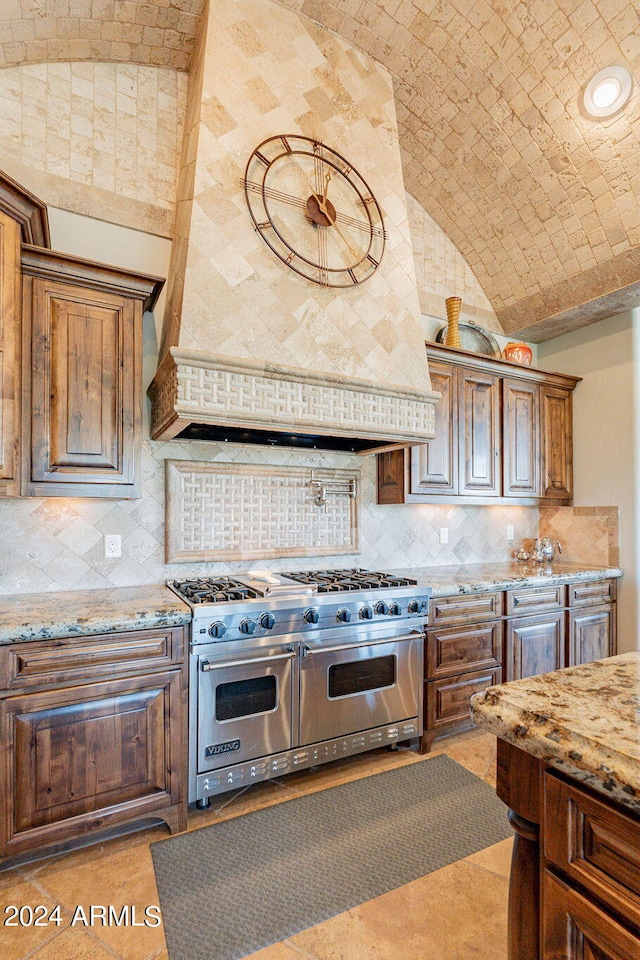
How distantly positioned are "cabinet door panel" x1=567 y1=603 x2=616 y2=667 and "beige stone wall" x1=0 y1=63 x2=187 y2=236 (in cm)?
388

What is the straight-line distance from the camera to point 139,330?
8.18 feet

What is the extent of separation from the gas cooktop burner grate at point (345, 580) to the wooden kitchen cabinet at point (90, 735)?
88cm

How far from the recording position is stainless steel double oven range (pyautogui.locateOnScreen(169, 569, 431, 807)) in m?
2.25

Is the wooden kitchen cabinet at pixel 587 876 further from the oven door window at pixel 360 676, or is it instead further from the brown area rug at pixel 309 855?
the oven door window at pixel 360 676

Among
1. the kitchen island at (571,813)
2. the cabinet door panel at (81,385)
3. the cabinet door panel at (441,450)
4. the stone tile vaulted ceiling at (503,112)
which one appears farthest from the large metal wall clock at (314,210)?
the kitchen island at (571,813)

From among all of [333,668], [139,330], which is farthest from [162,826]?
[139,330]

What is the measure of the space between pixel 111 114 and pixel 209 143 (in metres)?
0.90

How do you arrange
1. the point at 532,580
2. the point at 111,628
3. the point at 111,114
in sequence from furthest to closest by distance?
the point at 532,580 < the point at 111,114 < the point at 111,628

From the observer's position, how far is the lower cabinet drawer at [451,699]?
289 cm

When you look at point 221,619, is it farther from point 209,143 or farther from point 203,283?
point 209,143

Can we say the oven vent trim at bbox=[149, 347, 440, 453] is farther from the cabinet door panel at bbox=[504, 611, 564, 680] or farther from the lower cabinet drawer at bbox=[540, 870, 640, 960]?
the lower cabinet drawer at bbox=[540, 870, 640, 960]

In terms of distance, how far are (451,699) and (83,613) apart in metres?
2.16

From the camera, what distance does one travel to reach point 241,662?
231 cm

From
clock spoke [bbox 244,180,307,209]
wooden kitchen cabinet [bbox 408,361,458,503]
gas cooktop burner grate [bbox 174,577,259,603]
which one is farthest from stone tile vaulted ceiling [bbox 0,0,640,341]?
gas cooktop burner grate [bbox 174,577,259,603]
